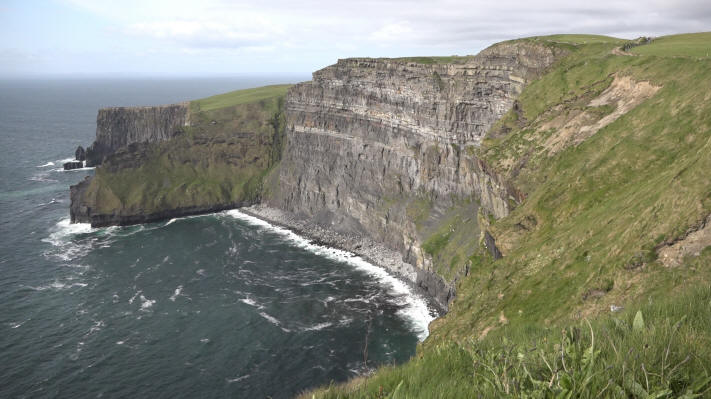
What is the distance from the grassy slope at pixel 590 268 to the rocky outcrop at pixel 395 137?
12.5 m

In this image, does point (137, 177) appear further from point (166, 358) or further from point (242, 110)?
point (166, 358)

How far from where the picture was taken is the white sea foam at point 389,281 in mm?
73887

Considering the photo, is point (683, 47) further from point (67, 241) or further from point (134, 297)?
point (67, 241)

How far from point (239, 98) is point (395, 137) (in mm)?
99616

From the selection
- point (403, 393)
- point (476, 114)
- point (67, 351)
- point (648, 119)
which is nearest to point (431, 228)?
point (476, 114)

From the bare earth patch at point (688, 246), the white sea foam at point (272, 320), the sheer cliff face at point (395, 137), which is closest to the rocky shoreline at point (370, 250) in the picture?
the sheer cliff face at point (395, 137)

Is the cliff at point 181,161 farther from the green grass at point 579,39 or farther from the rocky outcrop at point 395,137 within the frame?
the green grass at point 579,39

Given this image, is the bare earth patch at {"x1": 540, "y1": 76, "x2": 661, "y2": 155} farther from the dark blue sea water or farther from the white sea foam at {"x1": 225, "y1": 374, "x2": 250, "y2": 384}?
the white sea foam at {"x1": 225, "y1": 374, "x2": 250, "y2": 384}

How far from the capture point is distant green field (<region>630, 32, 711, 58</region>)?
2217 inches

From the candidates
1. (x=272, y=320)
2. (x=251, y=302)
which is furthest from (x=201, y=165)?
(x=272, y=320)

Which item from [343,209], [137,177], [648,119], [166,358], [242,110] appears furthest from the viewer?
[242,110]

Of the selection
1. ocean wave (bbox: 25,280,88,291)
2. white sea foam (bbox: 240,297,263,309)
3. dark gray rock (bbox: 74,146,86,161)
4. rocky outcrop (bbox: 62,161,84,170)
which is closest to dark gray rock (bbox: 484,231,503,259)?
white sea foam (bbox: 240,297,263,309)

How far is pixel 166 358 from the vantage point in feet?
208

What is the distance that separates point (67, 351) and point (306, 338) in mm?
33079
